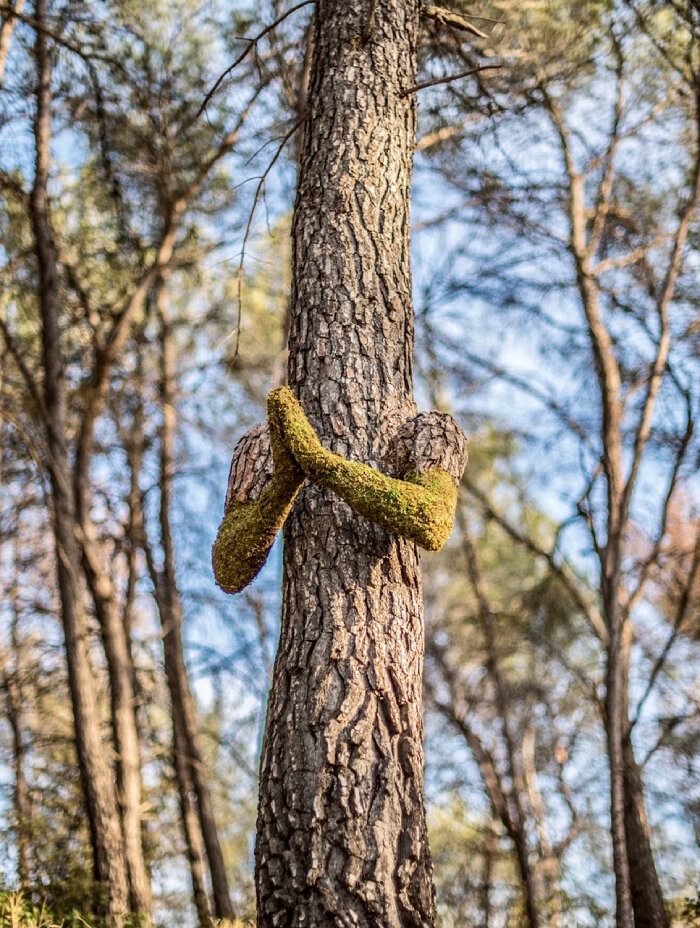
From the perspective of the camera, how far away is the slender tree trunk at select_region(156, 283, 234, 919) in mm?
7234

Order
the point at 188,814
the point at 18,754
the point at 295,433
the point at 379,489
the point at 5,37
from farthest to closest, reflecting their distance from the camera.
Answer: the point at 188,814
the point at 18,754
the point at 5,37
the point at 295,433
the point at 379,489

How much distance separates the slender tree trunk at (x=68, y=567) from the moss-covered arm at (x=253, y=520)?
264cm

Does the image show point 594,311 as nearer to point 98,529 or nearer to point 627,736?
point 627,736

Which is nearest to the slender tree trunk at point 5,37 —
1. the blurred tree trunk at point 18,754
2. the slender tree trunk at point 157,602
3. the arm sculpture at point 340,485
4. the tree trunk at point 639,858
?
the slender tree trunk at point 157,602

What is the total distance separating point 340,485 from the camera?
2.59 m

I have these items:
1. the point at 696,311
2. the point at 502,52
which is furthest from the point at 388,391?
the point at 696,311

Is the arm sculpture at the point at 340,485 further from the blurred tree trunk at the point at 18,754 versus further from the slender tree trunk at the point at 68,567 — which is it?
the blurred tree trunk at the point at 18,754

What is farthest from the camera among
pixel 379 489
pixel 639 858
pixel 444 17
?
pixel 639 858

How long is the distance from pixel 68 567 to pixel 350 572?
3.51m

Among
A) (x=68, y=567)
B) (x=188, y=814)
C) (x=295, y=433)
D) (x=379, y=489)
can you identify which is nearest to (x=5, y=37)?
(x=68, y=567)

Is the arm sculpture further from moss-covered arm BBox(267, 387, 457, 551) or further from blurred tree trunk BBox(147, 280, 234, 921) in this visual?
blurred tree trunk BBox(147, 280, 234, 921)

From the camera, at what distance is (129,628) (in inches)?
311

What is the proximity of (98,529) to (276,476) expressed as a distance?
586cm

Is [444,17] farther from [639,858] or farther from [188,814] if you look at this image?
[188,814]
